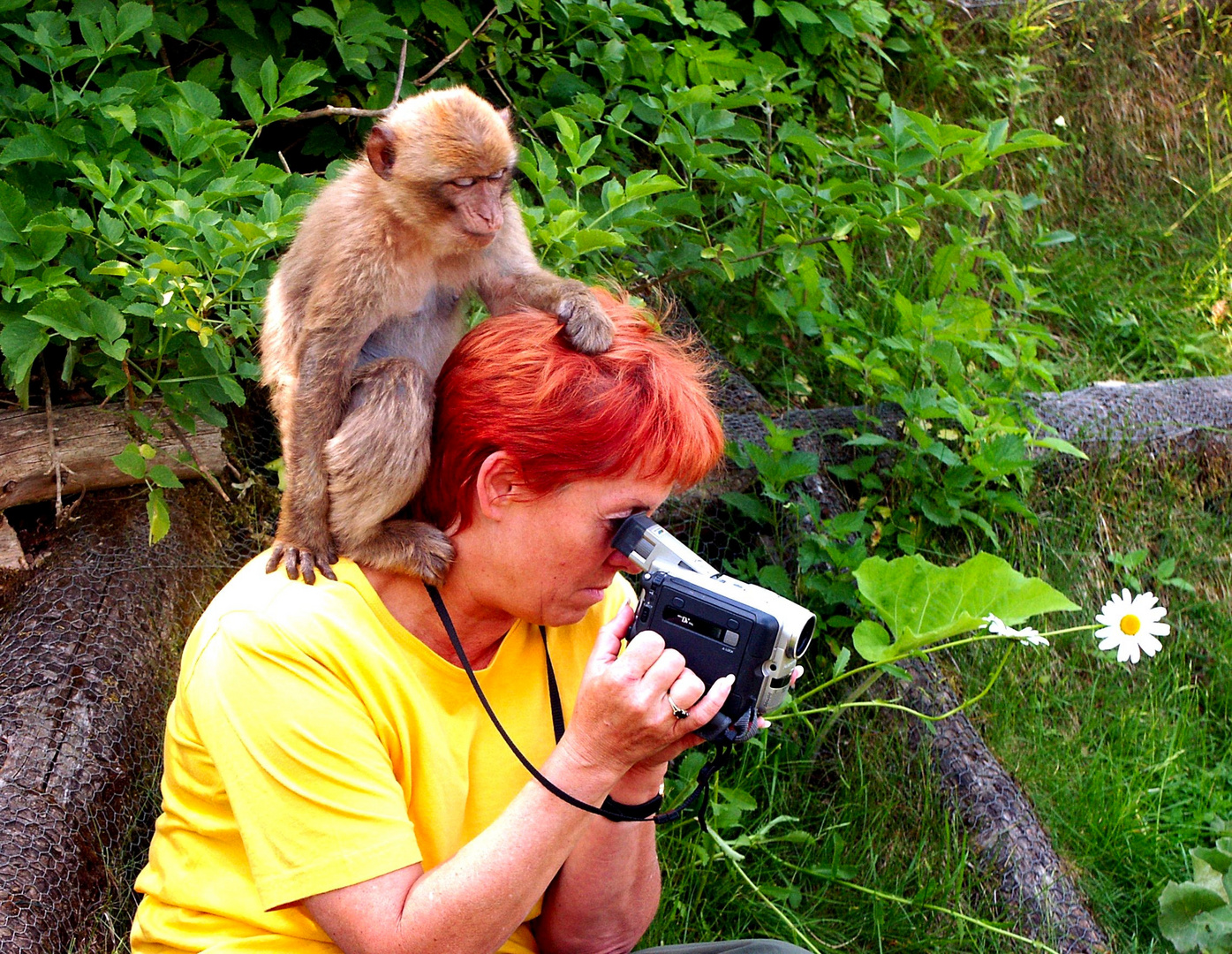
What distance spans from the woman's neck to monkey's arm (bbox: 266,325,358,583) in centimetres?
26

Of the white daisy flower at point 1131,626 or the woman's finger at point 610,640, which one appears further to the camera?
the white daisy flower at point 1131,626

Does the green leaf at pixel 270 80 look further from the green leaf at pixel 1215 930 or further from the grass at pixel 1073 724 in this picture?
the green leaf at pixel 1215 930

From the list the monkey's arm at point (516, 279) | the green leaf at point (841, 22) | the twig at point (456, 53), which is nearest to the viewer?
the monkey's arm at point (516, 279)

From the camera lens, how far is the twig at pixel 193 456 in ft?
9.84

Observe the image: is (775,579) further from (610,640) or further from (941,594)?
(610,640)

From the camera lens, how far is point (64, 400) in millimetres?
3170

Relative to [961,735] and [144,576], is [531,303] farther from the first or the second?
[961,735]

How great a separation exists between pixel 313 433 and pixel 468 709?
690 millimetres

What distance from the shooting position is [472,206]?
2.50 m

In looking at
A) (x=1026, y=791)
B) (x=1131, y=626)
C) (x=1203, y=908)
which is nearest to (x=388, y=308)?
(x=1131, y=626)

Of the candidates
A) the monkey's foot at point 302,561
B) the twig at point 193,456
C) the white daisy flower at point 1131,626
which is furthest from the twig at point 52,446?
the white daisy flower at point 1131,626

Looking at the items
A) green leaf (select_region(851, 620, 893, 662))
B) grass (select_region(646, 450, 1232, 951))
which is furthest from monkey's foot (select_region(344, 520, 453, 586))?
grass (select_region(646, 450, 1232, 951))

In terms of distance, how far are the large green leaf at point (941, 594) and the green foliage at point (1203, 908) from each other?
2.83 ft

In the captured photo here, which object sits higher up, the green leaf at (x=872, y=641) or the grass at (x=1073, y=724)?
the green leaf at (x=872, y=641)
